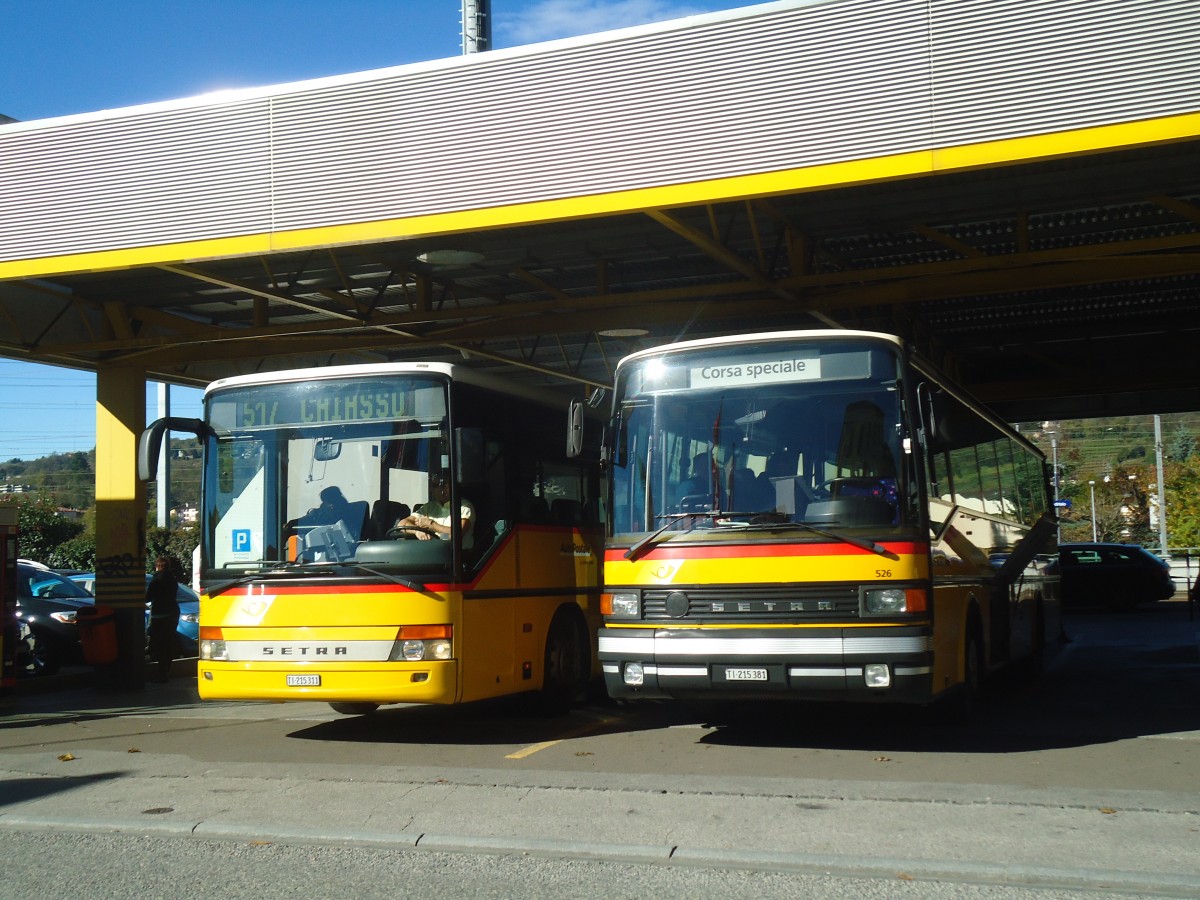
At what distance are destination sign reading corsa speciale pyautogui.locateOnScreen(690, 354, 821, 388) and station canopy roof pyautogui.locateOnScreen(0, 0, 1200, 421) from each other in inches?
74.4

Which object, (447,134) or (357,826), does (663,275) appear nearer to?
(447,134)

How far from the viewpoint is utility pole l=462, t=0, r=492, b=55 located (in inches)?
741

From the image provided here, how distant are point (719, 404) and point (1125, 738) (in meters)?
4.15

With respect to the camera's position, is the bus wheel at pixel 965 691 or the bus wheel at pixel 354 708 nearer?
the bus wheel at pixel 965 691

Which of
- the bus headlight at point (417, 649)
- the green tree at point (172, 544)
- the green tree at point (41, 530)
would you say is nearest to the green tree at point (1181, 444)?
the green tree at point (172, 544)

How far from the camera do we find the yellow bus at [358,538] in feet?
33.5

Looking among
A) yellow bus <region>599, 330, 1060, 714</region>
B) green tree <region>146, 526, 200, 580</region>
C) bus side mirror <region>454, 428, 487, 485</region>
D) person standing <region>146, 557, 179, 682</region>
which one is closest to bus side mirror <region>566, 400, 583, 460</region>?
yellow bus <region>599, 330, 1060, 714</region>

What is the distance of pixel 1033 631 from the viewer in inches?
584

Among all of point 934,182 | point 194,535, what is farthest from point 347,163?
point 194,535

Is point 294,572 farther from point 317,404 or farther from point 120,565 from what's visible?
point 120,565

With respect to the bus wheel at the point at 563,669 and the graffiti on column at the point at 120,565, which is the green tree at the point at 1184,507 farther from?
the graffiti on column at the point at 120,565

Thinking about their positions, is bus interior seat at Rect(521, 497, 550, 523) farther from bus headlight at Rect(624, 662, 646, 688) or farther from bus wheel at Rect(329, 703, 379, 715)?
bus wheel at Rect(329, 703, 379, 715)

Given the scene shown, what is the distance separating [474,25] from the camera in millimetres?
18859

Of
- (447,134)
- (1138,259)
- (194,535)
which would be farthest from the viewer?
(194,535)
